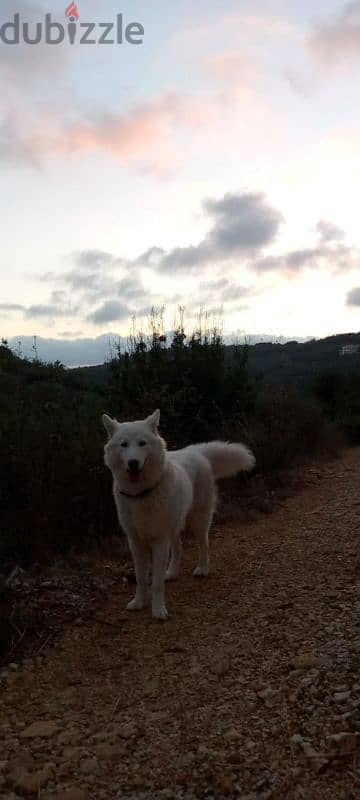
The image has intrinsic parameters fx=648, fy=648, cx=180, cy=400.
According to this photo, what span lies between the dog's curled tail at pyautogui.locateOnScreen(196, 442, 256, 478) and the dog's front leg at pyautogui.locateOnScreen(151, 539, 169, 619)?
1341 millimetres

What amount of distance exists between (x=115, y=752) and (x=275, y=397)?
902 centimetres

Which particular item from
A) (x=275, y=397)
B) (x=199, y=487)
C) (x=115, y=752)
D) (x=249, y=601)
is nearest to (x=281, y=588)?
(x=249, y=601)

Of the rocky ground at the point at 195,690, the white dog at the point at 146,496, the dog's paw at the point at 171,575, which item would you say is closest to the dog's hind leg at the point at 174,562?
the dog's paw at the point at 171,575

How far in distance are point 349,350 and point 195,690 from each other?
81.1 feet

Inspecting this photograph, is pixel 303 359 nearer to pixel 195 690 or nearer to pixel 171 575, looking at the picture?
pixel 171 575

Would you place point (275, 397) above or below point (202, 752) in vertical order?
above

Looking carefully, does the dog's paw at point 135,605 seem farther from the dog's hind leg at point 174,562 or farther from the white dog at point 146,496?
the dog's hind leg at point 174,562

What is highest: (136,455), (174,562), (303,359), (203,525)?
(303,359)

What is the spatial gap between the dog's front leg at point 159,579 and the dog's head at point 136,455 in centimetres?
46

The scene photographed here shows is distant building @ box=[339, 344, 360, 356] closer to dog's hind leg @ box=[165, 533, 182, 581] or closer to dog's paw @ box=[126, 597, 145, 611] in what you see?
dog's hind leg @ box=[165, 533, 182, 581]

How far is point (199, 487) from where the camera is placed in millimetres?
5590

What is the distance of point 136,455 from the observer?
4547 millimetres

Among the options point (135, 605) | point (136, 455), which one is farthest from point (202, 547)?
point (136, 455)

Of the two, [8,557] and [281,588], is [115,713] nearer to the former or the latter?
[281,588]
